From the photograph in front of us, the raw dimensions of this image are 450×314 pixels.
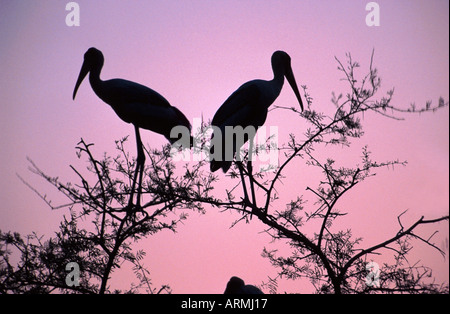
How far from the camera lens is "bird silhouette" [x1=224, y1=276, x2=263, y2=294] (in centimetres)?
536

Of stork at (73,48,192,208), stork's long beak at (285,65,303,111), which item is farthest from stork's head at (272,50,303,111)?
stork at (73,48,192,208)

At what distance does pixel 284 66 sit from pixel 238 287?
3.71m

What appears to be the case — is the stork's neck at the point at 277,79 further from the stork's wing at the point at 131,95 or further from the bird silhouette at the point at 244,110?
the stork's wing at the point at 131,95

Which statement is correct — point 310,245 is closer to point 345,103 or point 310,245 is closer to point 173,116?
point 345,103

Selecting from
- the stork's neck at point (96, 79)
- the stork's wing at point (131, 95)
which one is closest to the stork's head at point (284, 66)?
the stork's wing at point (131, 95)

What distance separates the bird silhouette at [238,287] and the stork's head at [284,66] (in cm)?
315

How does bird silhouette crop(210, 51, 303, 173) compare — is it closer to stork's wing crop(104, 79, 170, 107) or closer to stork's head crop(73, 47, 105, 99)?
stork's wing crop(104, 79, 170, 107)

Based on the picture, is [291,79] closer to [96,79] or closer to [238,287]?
[96,79]

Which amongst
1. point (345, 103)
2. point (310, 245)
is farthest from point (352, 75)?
point (310, 245)

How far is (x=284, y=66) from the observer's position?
781 cm
